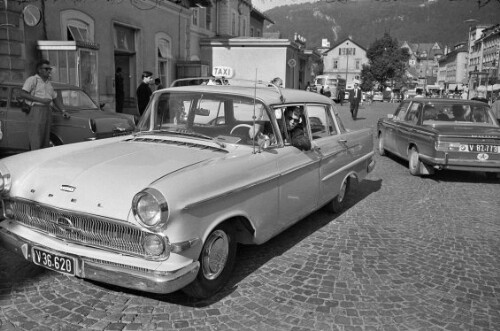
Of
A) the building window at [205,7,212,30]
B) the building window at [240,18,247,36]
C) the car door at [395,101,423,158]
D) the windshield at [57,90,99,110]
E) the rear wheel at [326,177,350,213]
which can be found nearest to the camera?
the rear wheel at [326,177,350,213]

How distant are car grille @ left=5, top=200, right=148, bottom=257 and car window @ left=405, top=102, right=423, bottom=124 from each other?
762 cm

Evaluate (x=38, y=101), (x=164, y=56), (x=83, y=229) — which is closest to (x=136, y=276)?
(x=83, y=229)

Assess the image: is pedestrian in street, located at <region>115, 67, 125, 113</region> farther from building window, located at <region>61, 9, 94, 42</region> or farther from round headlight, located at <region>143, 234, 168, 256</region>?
round headlight, located at <region>143, 234, 168, 256</region>

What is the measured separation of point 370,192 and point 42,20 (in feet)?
34.1

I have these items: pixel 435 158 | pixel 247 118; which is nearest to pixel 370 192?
pixel 435 158

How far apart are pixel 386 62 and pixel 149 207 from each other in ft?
228

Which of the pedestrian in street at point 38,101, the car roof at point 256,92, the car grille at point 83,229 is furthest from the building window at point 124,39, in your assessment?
the car grille at point 83,229

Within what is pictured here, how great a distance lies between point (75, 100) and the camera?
937 cm

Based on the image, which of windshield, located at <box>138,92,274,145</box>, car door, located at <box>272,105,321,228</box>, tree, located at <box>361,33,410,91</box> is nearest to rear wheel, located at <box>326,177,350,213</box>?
car door, located at <box>272,105,321,228</box>

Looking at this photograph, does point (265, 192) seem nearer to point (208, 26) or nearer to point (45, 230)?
point (45, 230)

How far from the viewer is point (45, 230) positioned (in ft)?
11.5

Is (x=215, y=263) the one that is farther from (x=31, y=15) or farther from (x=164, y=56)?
(x=164, y=56)

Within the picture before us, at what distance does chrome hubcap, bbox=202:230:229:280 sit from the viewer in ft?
11.4

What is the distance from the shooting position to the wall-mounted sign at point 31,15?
1179 cm
